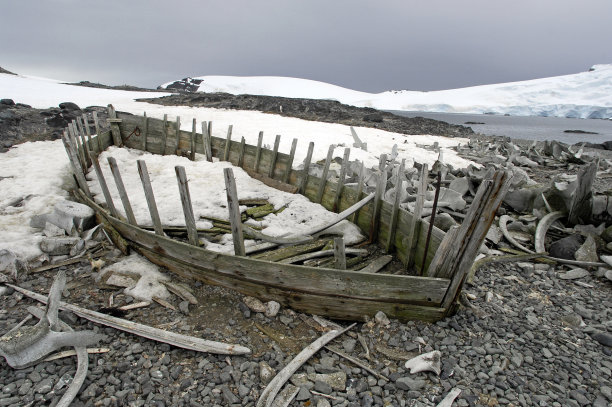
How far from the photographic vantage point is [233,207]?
4.56 m

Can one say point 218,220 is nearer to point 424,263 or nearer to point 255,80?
point 424,263

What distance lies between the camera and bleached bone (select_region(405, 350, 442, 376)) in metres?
3.52

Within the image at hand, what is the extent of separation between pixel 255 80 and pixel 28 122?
102480 mm

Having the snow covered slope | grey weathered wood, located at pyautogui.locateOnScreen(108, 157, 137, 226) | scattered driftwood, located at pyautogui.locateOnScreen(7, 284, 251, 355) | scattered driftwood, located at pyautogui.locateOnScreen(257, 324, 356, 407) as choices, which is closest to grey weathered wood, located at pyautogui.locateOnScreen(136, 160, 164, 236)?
grey weathered wood, located at pyautogui.locateOnScreen(108, 157, 137, 226)

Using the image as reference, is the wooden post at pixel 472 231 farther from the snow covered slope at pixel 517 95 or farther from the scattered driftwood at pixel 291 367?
the snow covered slope at pixel 517 95

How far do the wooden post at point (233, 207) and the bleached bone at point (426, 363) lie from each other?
2.54 metres

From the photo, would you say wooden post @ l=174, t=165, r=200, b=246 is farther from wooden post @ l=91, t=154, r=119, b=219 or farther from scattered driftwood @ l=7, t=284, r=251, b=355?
wooden post @ l=91, t=154, r=119, b=219

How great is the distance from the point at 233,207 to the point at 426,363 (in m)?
2.91

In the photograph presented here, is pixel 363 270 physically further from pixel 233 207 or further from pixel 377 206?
pixel 233 207

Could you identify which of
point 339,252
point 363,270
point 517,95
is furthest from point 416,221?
point 517,95

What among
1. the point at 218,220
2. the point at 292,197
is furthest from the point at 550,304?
the point at 218,220

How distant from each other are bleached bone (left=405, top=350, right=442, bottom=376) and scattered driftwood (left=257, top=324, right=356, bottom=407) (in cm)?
88

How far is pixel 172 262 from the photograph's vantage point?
5359 millimetres

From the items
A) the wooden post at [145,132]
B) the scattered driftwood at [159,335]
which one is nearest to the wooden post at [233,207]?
the scattered driftwood at [159,335]
